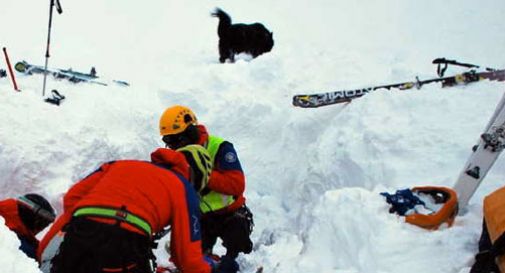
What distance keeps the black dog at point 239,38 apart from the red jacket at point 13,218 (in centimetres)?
1014

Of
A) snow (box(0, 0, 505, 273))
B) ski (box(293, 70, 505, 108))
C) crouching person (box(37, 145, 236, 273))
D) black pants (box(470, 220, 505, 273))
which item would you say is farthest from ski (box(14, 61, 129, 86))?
black pants (box(470, 220, 505, 273))

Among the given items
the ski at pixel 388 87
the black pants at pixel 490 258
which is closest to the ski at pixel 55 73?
the ski at pixel 388 87

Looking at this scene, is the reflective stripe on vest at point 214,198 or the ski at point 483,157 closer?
the ski at point 483,157

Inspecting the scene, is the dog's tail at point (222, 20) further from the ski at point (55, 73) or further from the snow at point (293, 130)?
the ski at point (55, 73)

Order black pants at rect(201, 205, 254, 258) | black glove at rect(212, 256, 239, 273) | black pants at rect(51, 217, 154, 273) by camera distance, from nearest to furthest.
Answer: black pants at rect(51, 217, 154, 273) → black glove at rect(212, 256, 239, 273) → black pants at rect(201, 205, 254, 258)

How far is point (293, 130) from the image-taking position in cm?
862

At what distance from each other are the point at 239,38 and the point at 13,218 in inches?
417

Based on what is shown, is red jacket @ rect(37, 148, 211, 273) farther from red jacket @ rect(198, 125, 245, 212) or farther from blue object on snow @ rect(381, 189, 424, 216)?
blue object on snow @ rect(381, 189, 424, 216)

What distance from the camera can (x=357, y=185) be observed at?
20.1 ft

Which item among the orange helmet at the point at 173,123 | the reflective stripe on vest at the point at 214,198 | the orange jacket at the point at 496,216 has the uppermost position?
the orange jacket at the point at 496,216

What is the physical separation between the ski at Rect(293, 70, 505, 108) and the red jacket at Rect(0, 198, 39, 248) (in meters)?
5.52

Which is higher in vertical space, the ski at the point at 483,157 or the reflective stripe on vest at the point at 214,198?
the ski at the point at 483,157

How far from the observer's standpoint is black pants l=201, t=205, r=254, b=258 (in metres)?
4.71

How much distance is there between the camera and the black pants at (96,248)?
2.52m
